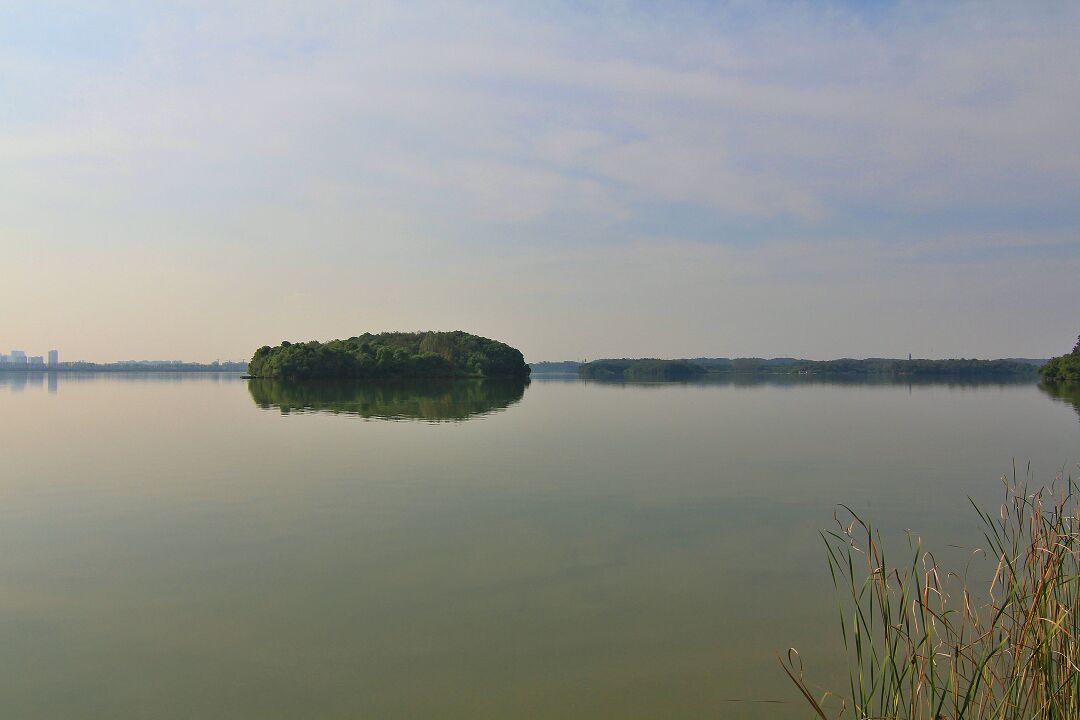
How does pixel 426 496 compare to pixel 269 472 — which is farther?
pixel 269 472

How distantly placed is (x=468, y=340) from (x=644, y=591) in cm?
10431

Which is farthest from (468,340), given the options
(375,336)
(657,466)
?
(657,466)

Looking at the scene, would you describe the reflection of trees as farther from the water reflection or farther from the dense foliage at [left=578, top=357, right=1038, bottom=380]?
the dense foliage at [left=578, top=357, right=1038, bottom=380]

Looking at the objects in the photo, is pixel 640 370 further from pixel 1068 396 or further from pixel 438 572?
pixel 438 572

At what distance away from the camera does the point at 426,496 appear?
11.6m

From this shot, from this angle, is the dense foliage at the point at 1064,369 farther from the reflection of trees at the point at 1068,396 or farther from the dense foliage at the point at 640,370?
the dense foliage at the point at 640,370

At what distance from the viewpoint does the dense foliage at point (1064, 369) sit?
224ft

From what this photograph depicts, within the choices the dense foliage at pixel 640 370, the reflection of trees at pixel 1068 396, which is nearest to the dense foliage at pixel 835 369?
the dense foliage at pixel 640 370

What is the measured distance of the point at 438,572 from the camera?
24.7ft

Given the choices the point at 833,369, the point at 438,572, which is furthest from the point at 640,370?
the point at 438,572

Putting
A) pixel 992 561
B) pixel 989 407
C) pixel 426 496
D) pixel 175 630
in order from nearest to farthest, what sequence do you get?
pixel 175 630
pixel 992 561
pixel 426 496
pixel 989 407

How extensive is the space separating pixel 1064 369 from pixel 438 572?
83.2 meters

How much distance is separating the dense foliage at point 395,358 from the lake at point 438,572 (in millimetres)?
65037

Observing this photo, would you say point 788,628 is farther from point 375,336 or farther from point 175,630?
point 375,336
